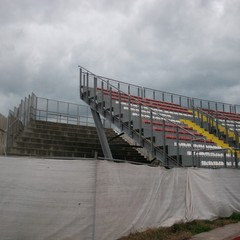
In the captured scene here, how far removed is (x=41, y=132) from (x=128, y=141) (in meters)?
6.52

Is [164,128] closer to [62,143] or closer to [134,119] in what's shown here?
[134,119]

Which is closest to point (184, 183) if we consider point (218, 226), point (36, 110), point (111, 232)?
point (218, 226)

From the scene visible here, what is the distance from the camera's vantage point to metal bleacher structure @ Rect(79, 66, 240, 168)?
591 inches

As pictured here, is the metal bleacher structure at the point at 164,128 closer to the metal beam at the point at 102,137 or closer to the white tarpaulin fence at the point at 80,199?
the metal beam at the point at 102,137

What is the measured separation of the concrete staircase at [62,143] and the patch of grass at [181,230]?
10.0 metres

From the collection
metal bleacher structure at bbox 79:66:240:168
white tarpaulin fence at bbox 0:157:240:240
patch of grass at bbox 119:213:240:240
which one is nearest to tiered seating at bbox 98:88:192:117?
metal bleacher structure at bbox 79:66:240:168

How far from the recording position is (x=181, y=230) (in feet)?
31.6

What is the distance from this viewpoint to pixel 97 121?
20797 millimetres

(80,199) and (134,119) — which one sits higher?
(134,119)

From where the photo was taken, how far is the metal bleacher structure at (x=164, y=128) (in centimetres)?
1502

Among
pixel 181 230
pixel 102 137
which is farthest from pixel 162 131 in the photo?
pixel 181 230

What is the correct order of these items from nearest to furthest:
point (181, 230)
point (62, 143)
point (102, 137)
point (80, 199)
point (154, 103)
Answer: point (80, 199) < point (181, 230) < point (102, 137) < point (62, 143) < point (154, 103)

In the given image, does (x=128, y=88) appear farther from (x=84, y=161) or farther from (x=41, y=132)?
(x=84, y=161)

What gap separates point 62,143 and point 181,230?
1260cm
